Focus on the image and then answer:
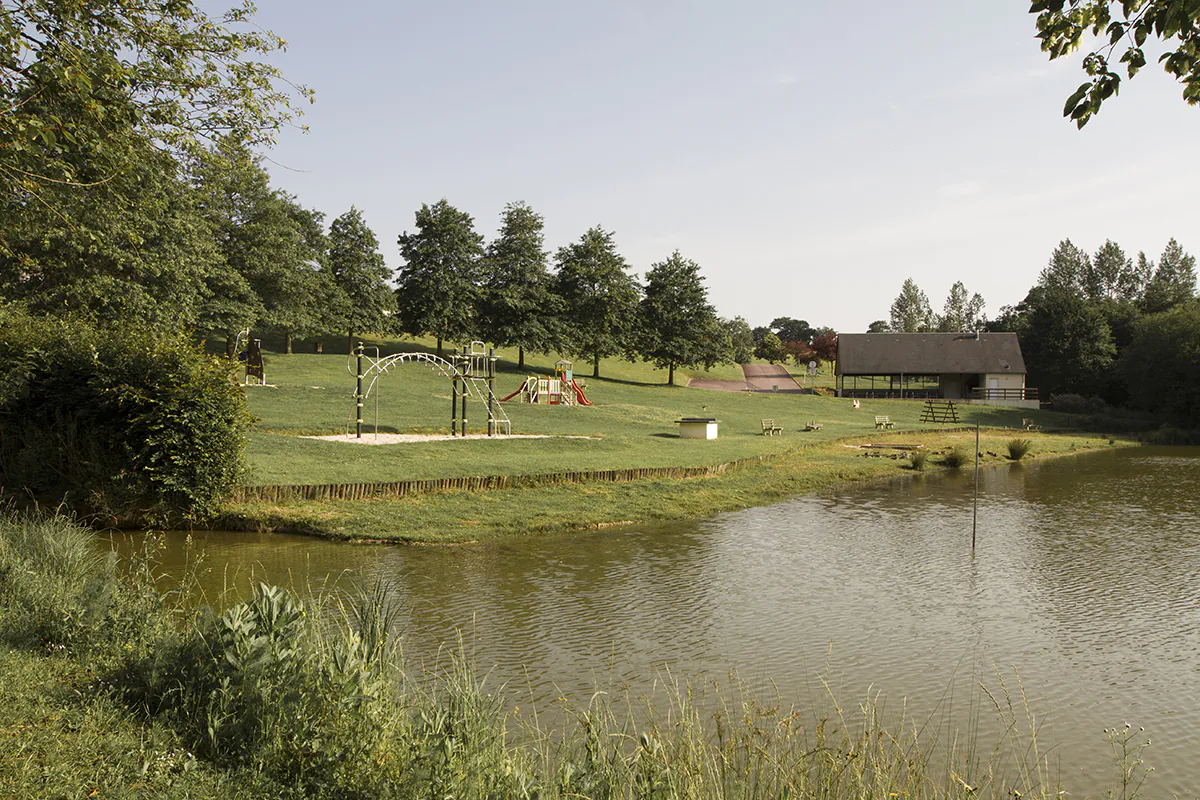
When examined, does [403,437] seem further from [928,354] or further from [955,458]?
[928,354]

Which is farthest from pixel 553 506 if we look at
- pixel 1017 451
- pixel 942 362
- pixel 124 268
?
pixel 942 362

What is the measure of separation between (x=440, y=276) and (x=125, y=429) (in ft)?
154

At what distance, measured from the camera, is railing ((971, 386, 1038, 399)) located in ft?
220

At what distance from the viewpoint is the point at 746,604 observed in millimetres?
11867

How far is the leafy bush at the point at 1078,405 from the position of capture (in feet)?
193

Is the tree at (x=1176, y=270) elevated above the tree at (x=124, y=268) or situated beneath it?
elevated above

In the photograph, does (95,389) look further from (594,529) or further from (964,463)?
(964,463)

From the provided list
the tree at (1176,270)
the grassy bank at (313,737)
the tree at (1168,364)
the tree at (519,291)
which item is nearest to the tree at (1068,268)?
the tree at (1176,270)

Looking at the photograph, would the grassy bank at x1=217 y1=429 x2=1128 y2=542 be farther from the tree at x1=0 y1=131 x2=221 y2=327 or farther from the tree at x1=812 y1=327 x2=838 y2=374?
the tree at x1=812 y1=327 x2=838 y2=374

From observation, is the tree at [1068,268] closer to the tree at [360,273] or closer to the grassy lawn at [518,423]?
the grassy lawn at [518,423]

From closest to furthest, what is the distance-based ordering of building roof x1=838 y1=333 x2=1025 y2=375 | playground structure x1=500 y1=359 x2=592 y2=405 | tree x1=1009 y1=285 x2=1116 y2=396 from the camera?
playground structure x1=500 y1=359 x2=592 y2=405 → tree x1=1009 y1=285 x2=1116 y2=396 → building roof x1=838 y1=333 x2=1025 y2=375

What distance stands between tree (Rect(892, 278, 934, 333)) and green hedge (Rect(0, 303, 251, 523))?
4621 inches

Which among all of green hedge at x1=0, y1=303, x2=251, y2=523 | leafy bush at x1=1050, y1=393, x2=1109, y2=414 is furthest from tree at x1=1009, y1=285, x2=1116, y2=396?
green hedge at x1=0, y1=303, x2=251, y2=523

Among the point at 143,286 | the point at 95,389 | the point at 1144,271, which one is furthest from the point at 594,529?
the point at 1144,271
